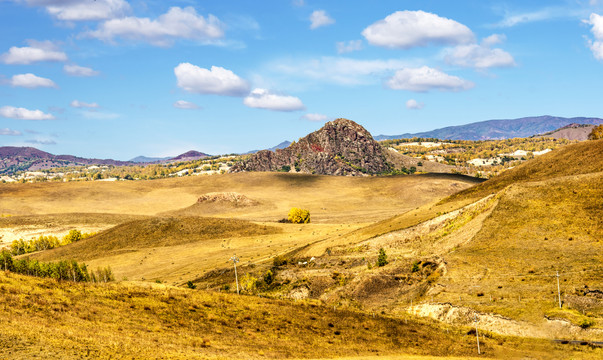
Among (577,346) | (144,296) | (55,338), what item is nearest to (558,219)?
(577,346)

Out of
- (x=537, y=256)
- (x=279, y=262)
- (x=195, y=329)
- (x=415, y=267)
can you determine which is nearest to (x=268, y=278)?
(x=279, y=262)

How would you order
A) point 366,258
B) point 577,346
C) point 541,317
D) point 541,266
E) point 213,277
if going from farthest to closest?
point 213,277 < point 366,258 < point 541,266 < point 541,317 < point 577,346

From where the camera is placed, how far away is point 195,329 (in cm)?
5294

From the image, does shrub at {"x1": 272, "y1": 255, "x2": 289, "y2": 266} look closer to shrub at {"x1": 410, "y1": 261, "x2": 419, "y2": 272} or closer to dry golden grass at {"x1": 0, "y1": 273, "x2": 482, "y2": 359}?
shrub at {"x1": 410, "y1": 261, "x2": 419, "y2": 272}

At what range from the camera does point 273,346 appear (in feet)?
165

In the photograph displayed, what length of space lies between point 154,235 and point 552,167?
12003 cm

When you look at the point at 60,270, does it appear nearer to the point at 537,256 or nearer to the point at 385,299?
the point at 385,299

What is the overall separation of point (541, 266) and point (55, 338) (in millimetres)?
60897

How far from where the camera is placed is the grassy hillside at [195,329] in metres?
40.5

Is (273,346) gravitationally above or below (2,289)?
below

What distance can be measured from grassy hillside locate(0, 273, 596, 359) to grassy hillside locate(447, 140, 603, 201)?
68.3m

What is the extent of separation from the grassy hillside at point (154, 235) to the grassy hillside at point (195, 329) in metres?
97.6

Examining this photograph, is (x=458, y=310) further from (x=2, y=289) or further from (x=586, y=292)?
(x=2, y=289)

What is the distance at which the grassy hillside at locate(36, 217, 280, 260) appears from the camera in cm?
15412
